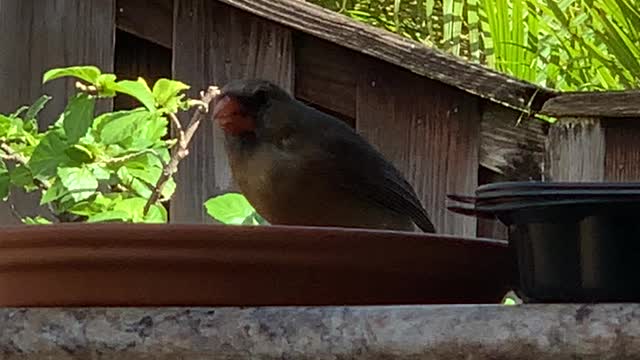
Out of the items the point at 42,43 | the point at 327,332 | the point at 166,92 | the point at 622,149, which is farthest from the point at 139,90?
the point at 327,332

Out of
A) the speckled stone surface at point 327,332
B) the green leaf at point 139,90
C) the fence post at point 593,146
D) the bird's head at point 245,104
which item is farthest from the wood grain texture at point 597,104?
the speckled stone surface at point 327,332

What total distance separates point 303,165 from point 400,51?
0.17m

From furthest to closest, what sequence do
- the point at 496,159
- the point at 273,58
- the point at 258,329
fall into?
the point at 273,58 → the point at 496,159 → the point at 258,329

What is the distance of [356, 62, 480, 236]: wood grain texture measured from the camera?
1.87 metres

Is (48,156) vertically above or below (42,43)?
below

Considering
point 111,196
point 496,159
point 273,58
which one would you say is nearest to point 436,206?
point 496,159

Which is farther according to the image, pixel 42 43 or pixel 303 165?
pixel 42 43

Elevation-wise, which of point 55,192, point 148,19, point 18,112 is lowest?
point 55,192

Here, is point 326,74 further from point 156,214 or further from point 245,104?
point 156,214

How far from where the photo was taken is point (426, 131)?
1896mm

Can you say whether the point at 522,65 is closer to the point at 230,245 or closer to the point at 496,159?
the point at 496,159

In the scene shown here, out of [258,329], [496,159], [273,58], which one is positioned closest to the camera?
[258,329]

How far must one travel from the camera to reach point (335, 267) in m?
1.07

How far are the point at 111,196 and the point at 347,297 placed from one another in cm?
92
